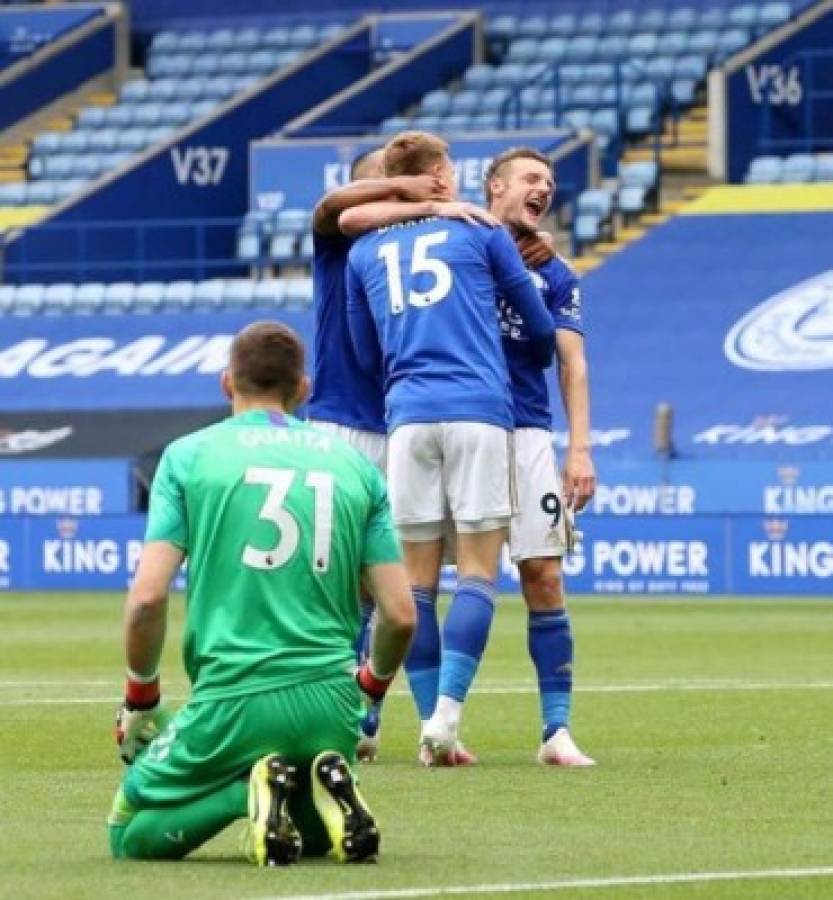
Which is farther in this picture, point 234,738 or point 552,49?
point 552,49

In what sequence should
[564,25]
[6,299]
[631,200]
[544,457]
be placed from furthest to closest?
1. [564,25]
2. [6,299]
3. [631,200]
4. [544,457]

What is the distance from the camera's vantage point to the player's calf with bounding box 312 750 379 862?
7.18 meters

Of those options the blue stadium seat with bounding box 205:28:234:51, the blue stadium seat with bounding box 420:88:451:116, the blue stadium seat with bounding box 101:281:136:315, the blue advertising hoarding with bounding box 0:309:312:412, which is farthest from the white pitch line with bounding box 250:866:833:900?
the blue stadium seat with bounding box 205:28:234:51

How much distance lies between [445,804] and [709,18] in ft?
99.4

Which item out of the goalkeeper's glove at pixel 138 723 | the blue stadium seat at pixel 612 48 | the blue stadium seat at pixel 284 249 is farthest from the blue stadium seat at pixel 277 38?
the goalkeeper's glove at pixel 138 723

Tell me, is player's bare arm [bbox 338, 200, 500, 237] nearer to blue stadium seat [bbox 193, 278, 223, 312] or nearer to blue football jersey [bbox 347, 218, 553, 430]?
blue football jersey [bbox 347, 218, 553, 430]

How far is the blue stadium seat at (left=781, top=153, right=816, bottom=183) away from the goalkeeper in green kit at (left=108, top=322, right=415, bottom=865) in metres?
28.2

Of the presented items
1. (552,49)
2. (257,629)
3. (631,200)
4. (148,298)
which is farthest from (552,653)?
(552,49)

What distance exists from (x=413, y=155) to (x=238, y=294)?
2561cm

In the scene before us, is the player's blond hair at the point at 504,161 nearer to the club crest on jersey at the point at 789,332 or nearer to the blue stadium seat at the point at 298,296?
the club crest on jersey at the point at 789,332

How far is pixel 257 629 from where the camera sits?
7293 mm

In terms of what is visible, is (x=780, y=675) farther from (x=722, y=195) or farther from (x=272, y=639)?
(x=722, y=195)

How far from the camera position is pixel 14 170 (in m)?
40.5

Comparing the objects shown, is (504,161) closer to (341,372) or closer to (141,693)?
(341,372)
